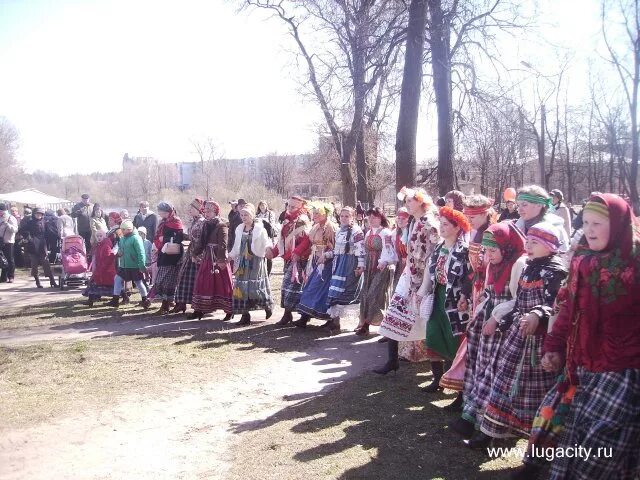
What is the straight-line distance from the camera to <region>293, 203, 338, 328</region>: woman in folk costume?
27.1ft

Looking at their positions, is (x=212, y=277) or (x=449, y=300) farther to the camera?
(x=212, y=277)

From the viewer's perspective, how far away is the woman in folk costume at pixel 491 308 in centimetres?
397

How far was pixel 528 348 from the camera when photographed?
3697 mm

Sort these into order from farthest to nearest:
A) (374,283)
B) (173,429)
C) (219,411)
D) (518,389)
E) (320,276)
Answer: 1. (320,276)
2. (374,283)
3. (219,411)
4. (173,429)
5. (518,389)

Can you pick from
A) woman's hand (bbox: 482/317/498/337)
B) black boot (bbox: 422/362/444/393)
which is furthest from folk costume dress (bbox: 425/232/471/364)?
woman's hand (bbox: 482/317/498/337)

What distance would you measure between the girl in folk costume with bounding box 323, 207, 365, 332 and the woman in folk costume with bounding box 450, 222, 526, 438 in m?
3.82

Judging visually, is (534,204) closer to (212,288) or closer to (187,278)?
(212,288)

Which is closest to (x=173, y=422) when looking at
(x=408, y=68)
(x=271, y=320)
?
(x=271, y=320)

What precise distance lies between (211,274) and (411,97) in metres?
4.35

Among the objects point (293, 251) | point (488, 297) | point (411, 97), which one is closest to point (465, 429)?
point (488, 297)

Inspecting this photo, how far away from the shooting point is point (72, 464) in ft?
13.7

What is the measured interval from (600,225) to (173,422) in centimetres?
383

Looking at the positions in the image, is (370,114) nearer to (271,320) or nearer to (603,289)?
(271,320)

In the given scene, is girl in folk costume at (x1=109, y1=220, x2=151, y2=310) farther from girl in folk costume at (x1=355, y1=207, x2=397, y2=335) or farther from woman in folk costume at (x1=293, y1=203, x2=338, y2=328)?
girl in folk costume at (x1=355, y1=207, x2=397, y2=335)
